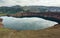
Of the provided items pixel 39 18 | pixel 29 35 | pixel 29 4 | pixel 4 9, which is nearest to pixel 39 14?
pixel 39 18

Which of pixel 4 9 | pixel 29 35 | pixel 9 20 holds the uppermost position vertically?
pixel 4 9

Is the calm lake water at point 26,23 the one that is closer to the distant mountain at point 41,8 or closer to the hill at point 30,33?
the hill at point 30,33

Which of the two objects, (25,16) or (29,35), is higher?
(25,16)

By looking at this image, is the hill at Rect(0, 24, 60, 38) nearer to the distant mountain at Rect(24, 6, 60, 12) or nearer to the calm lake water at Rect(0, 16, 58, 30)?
the calm lake water at Rect(0, 16, 58, 30)

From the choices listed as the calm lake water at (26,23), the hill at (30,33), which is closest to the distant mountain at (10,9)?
the calm lake water at (26,23)

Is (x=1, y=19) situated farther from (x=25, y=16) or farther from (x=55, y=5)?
(x=55, y=5)

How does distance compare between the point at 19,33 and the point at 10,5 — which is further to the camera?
the point at 10,5

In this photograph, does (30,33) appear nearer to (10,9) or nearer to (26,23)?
(26,23)

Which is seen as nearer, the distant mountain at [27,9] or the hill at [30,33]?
the hill at [30,33]

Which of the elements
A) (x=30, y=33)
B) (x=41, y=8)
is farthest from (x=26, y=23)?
(x=41, y=8)
